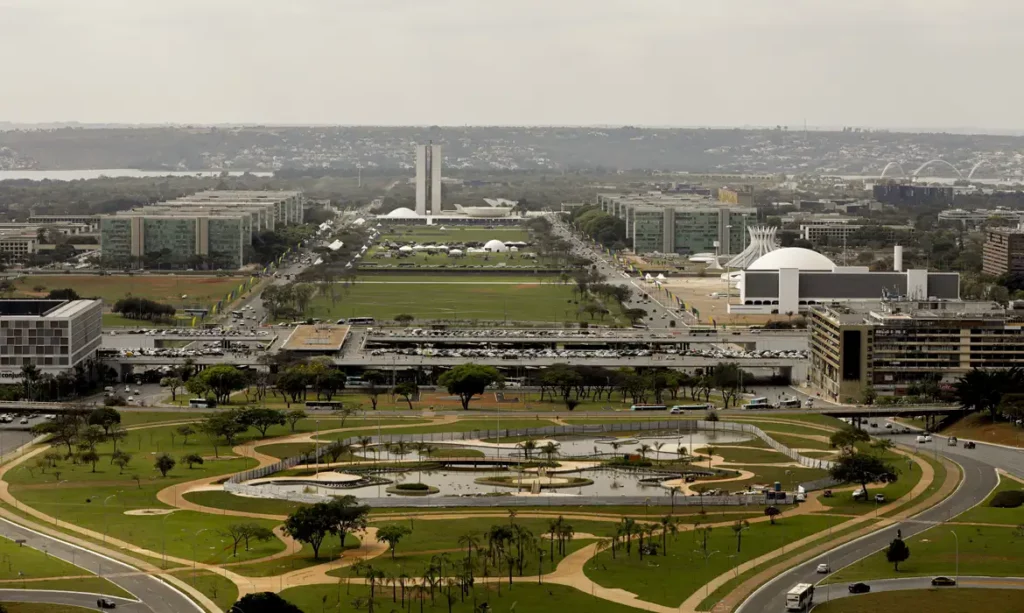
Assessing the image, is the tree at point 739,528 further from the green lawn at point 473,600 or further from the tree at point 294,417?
the tree at point 294,417

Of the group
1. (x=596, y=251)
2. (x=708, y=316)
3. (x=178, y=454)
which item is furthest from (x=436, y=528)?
(x=596, y=251)

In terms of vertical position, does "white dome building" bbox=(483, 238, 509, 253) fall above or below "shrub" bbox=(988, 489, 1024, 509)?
above

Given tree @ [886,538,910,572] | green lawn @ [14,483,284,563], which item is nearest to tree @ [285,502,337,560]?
green lawn @ [14,483,284,563]

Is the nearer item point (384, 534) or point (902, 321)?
point (384, 534)

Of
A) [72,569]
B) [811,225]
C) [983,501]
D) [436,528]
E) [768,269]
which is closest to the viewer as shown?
[72,569]

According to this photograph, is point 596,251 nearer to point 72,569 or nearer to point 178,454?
point 178,454

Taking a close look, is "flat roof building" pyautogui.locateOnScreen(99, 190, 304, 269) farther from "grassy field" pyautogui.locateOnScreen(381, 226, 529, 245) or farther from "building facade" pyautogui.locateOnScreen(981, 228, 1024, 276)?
"building facade" pyautogui.locateOnScreen(981, 228, 1024, 276)

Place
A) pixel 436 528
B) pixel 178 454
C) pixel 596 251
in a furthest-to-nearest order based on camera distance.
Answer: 1. pixel 596 251
2. pixel 178 454
3. pixel 436 528
